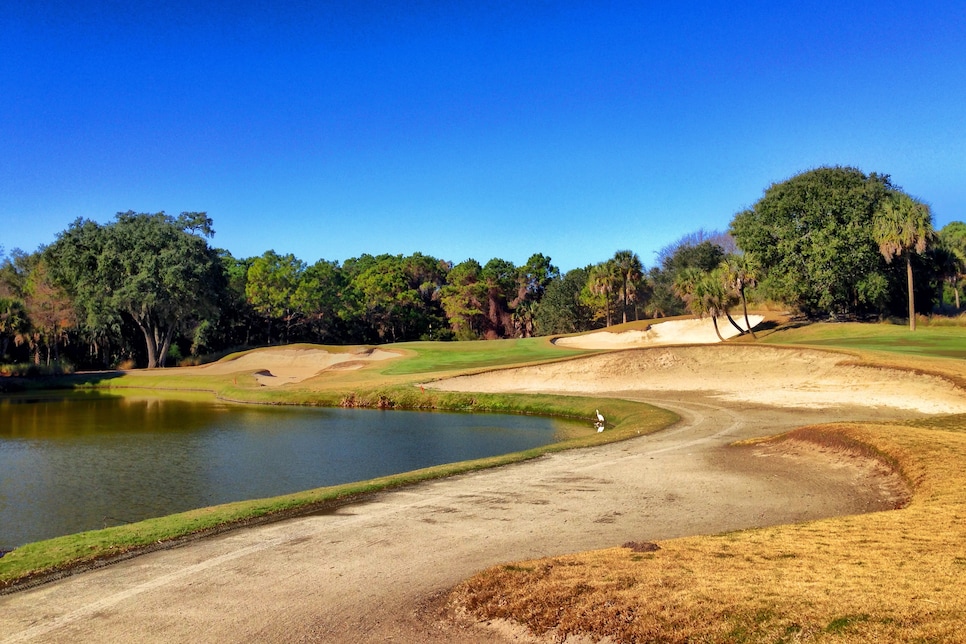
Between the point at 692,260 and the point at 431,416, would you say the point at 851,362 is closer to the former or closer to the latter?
the point at 431,416

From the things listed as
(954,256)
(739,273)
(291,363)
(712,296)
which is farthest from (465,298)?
Answer: (954,256)

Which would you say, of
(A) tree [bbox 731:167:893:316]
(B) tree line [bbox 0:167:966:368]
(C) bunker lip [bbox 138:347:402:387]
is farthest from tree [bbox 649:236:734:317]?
(C) bunker lip [bbox 138:347:402:387]

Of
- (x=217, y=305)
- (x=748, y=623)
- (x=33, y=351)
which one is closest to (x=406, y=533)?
(x=748, y=623)

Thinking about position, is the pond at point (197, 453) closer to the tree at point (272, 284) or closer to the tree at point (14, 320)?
the tree at point (14, 320)

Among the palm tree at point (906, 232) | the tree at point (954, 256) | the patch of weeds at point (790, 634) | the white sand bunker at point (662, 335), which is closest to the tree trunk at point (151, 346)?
the white sand bunker at point (662, 335)

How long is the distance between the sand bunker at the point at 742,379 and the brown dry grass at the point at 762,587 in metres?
20.4

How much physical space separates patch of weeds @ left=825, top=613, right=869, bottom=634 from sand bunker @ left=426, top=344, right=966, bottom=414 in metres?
24.0

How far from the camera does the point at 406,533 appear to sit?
37.2ft

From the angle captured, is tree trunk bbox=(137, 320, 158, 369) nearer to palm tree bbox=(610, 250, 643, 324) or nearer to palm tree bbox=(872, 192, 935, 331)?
palm tree bbox=(610, 250, 643, 324)

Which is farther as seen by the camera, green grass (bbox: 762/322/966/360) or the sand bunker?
green grass (bbox: 762/322/966/360)

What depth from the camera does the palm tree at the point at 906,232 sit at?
175 feet

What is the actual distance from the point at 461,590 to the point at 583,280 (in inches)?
3588

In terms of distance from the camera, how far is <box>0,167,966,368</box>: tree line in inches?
2334

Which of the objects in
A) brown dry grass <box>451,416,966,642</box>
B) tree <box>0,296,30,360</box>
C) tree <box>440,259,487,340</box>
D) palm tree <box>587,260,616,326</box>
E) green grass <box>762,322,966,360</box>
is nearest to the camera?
brown dry grass <box>451,416,966,642</box>
